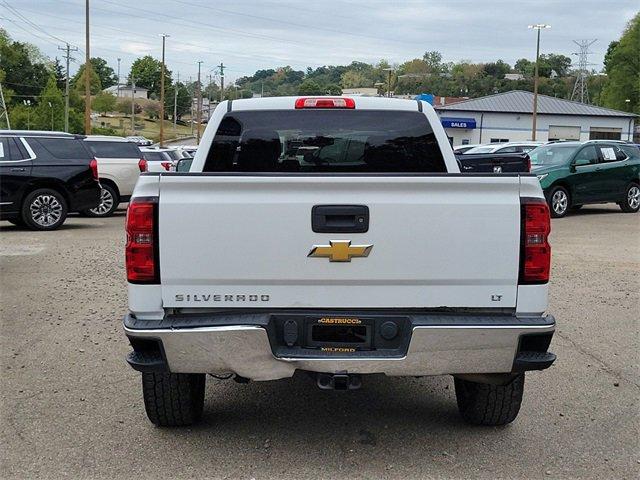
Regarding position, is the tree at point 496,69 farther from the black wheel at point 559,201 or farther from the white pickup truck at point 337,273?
the white pickup truck at point 337,273

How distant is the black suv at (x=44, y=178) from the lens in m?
13.8

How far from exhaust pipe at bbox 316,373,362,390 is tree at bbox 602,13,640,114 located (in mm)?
97127

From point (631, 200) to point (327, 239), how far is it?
1677cm

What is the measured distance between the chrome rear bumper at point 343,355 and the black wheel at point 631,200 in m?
16.1

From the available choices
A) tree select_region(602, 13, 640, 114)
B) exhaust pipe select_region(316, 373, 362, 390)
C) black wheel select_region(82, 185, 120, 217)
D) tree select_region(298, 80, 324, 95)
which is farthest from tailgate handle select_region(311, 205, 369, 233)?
tree select_region(602, 13, 640, 114)

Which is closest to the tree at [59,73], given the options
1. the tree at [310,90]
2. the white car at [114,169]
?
the tree at [310,90]

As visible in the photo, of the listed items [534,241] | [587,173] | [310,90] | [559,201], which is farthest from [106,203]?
[534,241]

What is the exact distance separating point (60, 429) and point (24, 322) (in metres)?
3.00

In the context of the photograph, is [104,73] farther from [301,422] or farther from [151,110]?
[301,422]

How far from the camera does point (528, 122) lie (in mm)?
64938

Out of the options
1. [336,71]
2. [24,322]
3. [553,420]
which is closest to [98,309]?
[24,322]

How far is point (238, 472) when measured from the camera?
3996 millimetres

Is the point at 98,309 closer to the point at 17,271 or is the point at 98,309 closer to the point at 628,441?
the point at 17,271

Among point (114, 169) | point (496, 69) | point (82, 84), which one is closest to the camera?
point (114, 169)
